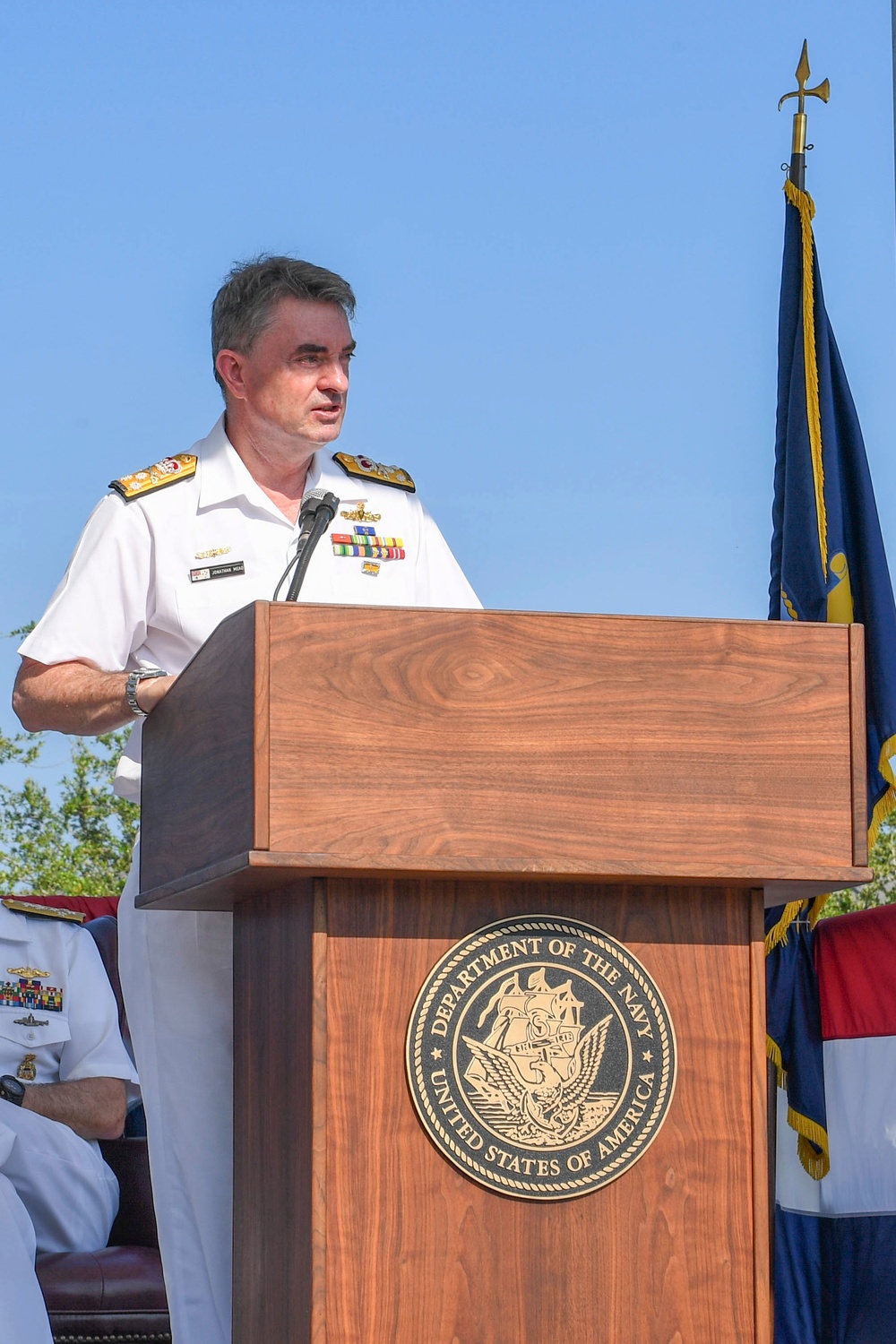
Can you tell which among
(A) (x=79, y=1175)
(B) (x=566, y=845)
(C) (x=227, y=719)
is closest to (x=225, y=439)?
(C) (x=227, y=719)

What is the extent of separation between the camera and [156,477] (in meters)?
2.36

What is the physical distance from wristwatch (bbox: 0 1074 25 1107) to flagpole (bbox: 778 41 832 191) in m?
2.58

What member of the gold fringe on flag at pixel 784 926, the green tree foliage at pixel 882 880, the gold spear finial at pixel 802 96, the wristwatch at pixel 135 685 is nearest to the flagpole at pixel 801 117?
the gold spear finial at pixel 802 96

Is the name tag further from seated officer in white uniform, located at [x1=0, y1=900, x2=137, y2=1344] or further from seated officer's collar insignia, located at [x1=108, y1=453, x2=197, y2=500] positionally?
seated officer in white uniform, located at [x1=0, y1=900, x2=137, y2=1344]

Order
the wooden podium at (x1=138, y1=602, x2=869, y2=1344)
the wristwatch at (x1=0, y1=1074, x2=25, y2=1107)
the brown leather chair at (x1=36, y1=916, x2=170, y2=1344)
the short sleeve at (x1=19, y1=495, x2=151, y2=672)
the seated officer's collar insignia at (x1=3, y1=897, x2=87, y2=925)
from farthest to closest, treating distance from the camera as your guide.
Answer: the seated officer's collar insignia at (x1=3, y1=897, x2=87, y2=925), the wristwatch at (x1=0, y1=1074, x2=25, y2=1107), the brown leather chair at (x1=36, y1=916, x2=170, y2=1344), the short sleeve at (x1=19, y1=495, x2=151, y2=672), the wooden podium at (x1=138, y1=602, x2=869, y2=1344)

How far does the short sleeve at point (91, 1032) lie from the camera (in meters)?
3.54

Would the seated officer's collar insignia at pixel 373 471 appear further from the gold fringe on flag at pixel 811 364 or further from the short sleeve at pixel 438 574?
the gold fringe on flag at pixel 811 364

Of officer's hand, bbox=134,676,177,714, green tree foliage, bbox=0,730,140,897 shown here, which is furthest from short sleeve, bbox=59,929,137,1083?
green tree foliage, bbox=0,730,140,897

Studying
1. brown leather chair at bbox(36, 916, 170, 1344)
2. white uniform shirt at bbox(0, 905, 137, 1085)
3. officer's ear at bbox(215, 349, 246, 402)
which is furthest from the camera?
white uniform shirt at bbox(0, 905, 137, 1085)

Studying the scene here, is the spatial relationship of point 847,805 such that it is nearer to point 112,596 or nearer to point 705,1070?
point 705,1070

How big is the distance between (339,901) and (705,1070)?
1.34ft

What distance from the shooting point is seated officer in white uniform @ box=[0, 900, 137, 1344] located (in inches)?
128

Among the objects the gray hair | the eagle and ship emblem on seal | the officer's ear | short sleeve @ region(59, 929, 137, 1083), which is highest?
the gray hair

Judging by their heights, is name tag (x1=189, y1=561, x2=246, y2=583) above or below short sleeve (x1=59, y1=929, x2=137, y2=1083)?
above
